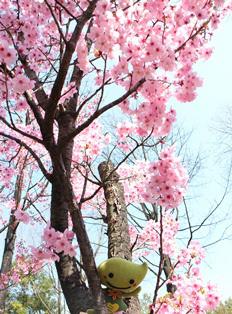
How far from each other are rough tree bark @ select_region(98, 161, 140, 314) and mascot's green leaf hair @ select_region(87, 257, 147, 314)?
0.58ft

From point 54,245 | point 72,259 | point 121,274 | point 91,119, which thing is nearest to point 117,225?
point 121,274

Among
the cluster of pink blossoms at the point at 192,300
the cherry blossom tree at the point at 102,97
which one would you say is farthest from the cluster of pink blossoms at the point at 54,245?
the cluster of pink blossoms at the point at 192,300

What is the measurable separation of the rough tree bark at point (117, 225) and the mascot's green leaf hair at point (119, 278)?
0.58 ft

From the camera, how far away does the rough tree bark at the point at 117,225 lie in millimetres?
3388

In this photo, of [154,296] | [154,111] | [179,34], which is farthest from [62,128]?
[154,296]

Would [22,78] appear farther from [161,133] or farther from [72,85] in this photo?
[161,133]

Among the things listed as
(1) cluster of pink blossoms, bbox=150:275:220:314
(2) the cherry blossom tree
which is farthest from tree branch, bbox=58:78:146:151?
(1) cluster of pink blossoms, bbox=150:275:220:314

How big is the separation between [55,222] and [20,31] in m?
1.98

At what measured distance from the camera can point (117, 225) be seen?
12.1ft

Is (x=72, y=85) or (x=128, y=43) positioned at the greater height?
(x=72, y=85)

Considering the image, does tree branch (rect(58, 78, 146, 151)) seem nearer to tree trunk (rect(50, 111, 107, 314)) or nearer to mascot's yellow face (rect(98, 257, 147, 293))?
tree trunk (rect(50, 111, 107, 314))

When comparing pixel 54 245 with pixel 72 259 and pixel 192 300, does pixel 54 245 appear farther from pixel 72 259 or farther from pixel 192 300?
pixel 192 300

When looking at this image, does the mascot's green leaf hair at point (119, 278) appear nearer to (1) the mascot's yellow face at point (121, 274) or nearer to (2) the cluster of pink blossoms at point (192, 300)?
(1) the mascot's yellow face at point (121, 274)

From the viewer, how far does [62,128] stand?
316 cm
